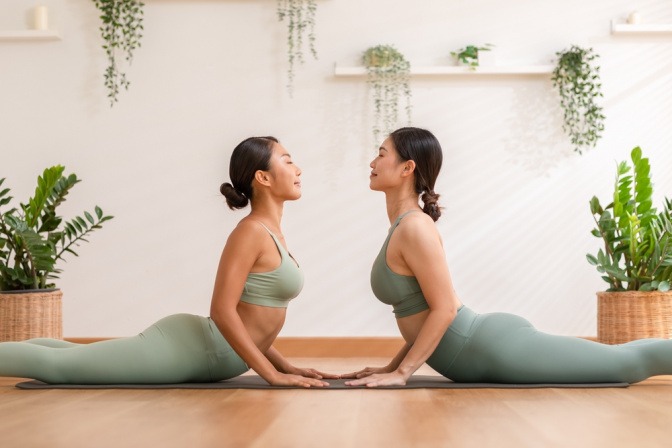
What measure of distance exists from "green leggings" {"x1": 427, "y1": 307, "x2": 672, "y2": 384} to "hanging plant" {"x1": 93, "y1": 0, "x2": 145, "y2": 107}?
304 cm

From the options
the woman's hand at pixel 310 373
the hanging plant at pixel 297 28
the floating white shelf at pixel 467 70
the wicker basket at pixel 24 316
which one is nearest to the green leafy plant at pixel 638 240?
the floating white shelf at pixel 467 70

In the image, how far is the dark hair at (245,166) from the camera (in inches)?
114

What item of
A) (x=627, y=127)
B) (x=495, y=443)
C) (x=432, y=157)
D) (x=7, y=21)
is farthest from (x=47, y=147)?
(x=495, y=443)

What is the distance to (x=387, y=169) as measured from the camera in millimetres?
2859

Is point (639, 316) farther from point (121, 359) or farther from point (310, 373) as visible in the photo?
point (121, 359)

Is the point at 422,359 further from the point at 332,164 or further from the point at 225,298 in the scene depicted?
the point at 332,164

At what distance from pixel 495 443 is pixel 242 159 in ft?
4.94

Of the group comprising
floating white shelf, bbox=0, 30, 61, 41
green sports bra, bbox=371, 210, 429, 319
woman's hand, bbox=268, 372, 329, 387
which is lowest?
woman's hand, bbox=268, 372, 329, 387

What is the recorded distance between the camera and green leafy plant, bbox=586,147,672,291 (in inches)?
158

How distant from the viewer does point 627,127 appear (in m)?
4.96

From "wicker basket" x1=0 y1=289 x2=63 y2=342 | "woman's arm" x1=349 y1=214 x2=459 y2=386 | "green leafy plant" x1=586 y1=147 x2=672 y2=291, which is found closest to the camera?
"woman's arm" x1=349 y1=214 x2=459 y2=386

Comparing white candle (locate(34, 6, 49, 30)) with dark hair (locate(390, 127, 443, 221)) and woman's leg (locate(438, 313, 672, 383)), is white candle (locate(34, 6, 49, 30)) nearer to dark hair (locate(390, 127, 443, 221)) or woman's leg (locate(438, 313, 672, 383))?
dark hair (locate(390, 127, 443, 221))

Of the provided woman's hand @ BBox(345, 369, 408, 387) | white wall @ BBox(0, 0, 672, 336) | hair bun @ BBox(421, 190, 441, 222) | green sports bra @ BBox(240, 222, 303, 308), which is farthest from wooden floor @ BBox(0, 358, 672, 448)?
white wall @ BBox(0, 0, 672, 336)

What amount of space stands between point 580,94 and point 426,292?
271 cm
